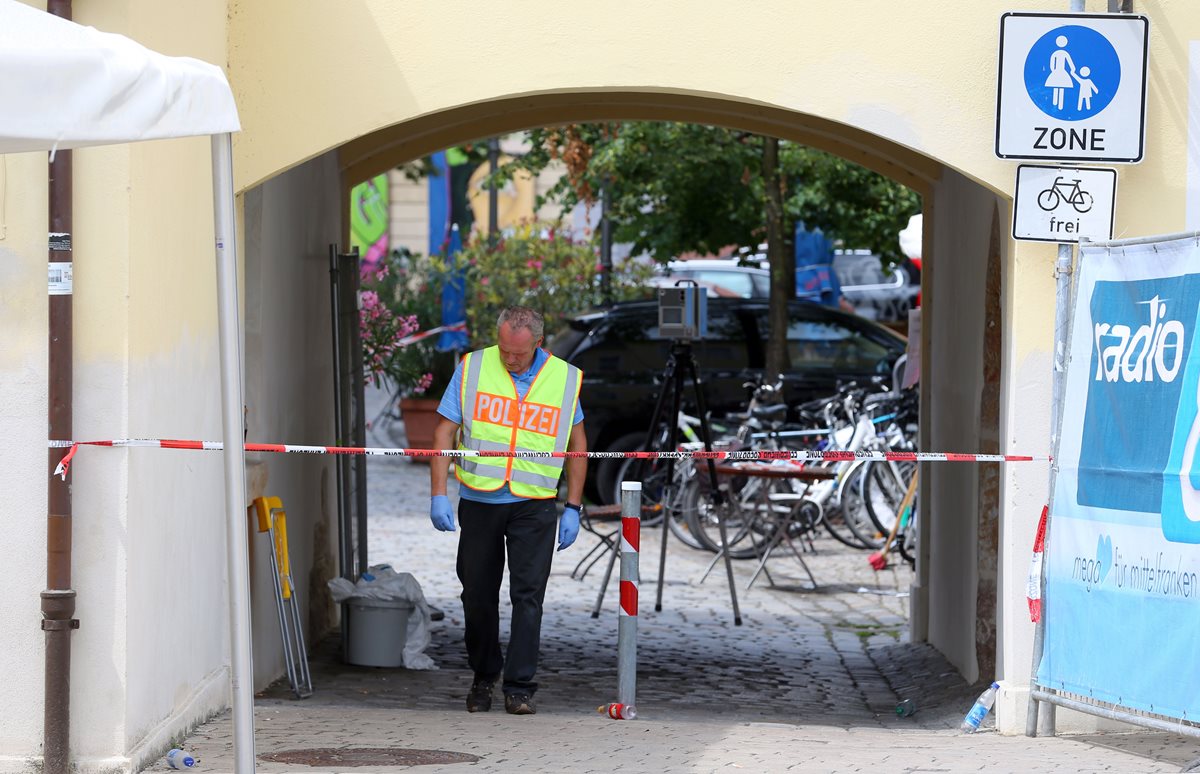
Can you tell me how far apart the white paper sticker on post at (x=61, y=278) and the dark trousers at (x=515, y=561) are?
226 cm

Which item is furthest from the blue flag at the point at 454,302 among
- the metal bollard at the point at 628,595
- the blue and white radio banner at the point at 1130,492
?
the blue and white radio banner at the point at 1130,492

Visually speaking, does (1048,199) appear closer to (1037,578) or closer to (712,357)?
(1037,578)

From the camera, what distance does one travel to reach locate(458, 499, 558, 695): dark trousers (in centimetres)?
735

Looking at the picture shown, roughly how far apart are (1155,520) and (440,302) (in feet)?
47.3

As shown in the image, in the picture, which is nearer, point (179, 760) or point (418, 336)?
point (179, 760)

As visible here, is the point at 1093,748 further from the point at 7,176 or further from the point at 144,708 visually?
the point at 7,176

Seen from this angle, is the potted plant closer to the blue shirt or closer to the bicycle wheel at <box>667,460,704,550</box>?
the bicycle wheel at <box>667,460,704,550</box>

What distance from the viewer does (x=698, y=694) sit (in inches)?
336

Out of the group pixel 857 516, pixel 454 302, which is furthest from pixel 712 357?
pixel 454 302

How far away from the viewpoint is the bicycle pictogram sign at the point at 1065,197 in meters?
6.62

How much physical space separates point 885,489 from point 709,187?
4766 millimetres

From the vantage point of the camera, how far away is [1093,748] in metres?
6.27

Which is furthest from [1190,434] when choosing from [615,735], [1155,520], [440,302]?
[440,302]

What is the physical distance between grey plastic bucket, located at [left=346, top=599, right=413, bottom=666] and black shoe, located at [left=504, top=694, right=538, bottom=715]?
5.22 feet
